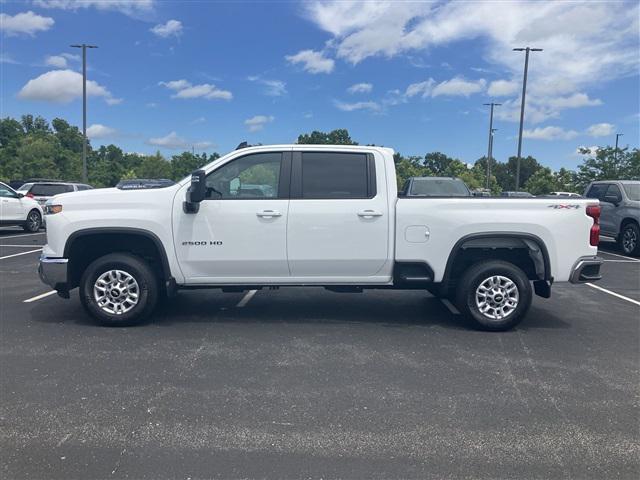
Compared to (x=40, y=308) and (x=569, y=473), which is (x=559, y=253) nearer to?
(x=569, y=473)

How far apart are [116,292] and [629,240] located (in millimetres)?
12111

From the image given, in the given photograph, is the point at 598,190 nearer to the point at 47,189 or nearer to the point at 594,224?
the point at 594,224

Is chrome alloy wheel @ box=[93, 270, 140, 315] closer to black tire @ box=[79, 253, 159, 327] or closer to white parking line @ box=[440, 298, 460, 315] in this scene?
black tire @ box=[79, 253, 159, 327]

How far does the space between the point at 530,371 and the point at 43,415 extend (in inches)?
156

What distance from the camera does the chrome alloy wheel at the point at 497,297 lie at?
5.70 metres

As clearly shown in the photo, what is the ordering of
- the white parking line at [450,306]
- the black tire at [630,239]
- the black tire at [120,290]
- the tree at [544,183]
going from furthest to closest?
the tree at [544,183]
the black tire at [630,239]
the white parking line at [450,306]
the black tire at [120,290]

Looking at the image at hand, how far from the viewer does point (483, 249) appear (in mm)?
5859

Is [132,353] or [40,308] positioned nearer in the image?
[132,353]

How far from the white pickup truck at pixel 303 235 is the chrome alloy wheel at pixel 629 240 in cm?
819

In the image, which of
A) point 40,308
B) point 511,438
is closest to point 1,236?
point 40,308

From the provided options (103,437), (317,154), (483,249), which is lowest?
(103,437)

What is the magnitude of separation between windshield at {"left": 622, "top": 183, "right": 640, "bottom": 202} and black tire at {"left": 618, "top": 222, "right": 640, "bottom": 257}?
73 cm

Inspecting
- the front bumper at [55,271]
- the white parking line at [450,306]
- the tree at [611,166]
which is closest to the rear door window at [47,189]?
the front bumper at [55,271]

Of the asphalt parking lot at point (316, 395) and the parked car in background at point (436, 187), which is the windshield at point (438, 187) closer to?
the parked car in background at point (436, 187)
